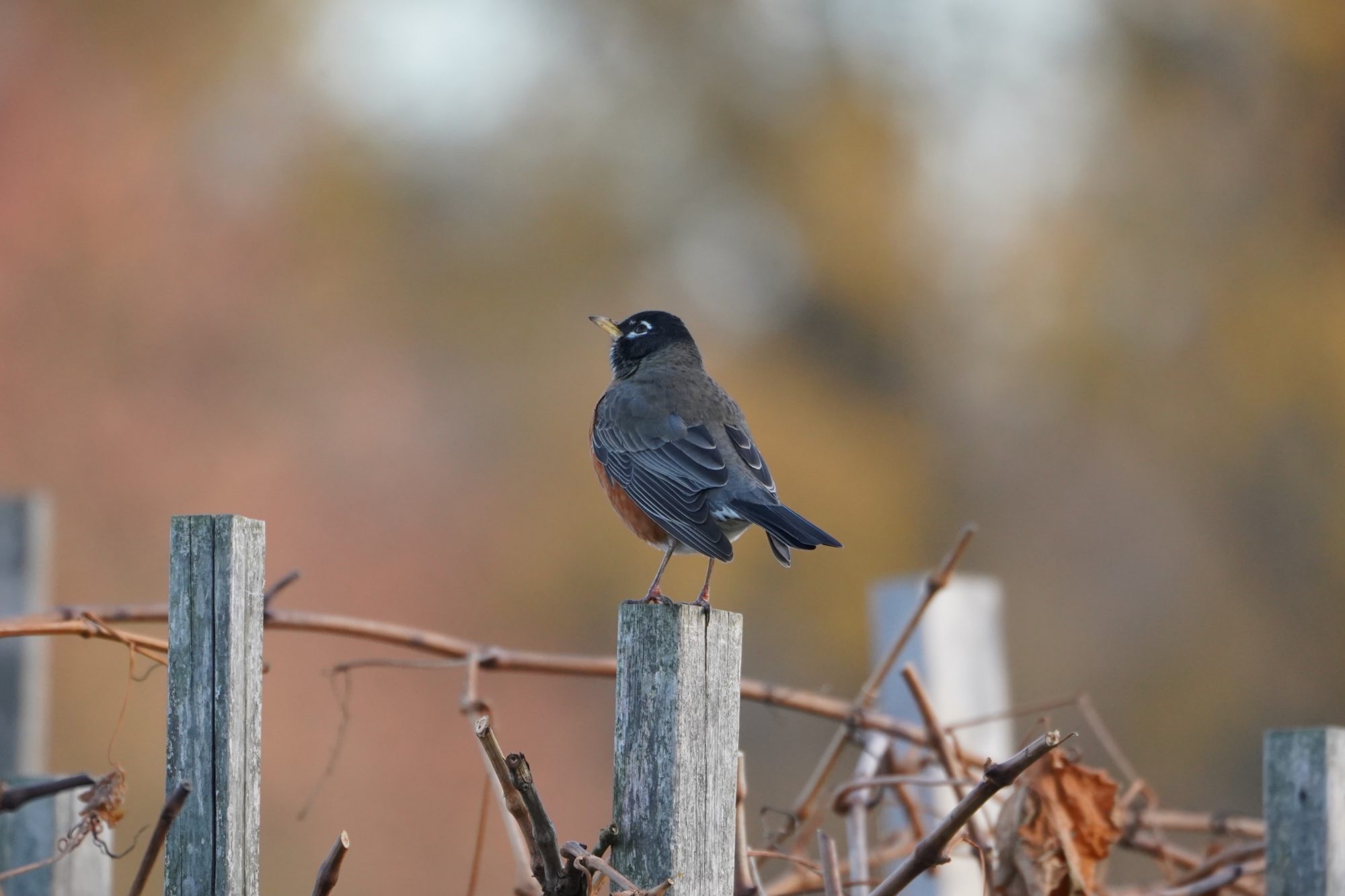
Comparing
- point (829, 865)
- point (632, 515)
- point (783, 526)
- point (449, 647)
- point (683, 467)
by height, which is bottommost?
point (829, 865)

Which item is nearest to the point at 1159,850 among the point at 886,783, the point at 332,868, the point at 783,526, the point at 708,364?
the point at 886,783

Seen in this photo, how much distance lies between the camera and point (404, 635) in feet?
9.54

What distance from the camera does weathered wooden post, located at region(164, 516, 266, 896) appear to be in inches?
72.8

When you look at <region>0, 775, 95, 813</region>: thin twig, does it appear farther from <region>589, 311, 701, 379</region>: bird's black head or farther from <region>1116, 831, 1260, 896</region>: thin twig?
<region>589, 311, 701, 379</region>: bird's black head

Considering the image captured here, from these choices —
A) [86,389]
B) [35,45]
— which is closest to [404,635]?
[86,389]

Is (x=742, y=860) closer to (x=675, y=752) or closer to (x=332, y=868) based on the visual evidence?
(x=675, y=752)

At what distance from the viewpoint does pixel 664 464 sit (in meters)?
4.00

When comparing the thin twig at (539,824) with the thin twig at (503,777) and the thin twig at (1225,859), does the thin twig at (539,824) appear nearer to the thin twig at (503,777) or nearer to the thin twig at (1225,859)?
the thin twig at (503,777)

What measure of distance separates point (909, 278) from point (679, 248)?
3.31 metres

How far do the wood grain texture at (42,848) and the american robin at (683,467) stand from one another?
130cm

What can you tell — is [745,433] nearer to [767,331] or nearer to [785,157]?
[767,331]

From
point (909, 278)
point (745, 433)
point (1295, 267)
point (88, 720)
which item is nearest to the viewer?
point (745, 433)

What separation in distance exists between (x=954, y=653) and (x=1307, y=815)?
1.61 meters

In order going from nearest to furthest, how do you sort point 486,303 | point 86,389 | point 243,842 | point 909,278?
point 243,842, point 86,389, point 486,303, point 909,278
